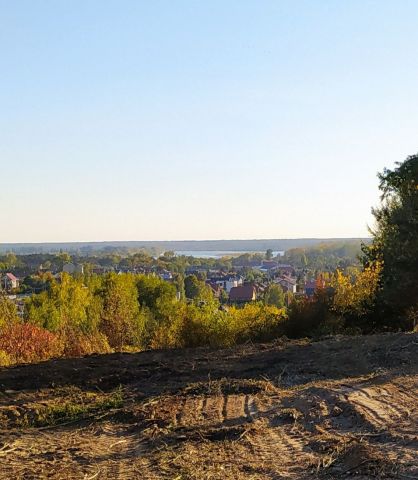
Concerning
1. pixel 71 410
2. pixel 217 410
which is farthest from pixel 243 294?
pixel 217 410

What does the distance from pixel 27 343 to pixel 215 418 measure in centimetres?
1021

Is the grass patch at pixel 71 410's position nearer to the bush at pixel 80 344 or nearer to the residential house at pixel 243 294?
the bush at pixel 80 344

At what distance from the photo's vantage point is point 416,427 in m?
5.23

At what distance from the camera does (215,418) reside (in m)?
6.10

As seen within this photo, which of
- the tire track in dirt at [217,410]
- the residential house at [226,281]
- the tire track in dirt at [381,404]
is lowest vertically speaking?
the residential house at [226,281]

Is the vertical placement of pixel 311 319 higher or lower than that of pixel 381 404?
lower

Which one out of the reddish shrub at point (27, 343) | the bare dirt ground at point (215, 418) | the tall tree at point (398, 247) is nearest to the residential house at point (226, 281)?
the tall tree at point (398, 247)

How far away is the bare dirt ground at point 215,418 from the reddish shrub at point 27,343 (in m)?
3.89

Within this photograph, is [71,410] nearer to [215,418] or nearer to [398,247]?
[215,418]

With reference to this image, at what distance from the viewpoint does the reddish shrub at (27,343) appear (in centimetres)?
1397

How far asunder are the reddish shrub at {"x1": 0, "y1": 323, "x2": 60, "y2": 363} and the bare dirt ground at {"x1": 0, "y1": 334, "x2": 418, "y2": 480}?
3.89 meters

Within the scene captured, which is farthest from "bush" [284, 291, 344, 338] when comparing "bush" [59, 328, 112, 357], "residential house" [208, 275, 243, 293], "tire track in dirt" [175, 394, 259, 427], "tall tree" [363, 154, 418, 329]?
"residential house" [208, 275, 243, 293]

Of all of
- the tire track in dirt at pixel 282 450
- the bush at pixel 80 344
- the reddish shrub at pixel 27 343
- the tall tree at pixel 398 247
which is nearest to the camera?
the tire track in dirt at pixel 282 450

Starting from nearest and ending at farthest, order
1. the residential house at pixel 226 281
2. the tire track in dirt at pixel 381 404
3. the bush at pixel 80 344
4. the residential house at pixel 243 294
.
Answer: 1. the tire track in dirt at pixel 381 404
2. the bush at pixel 80 344
3. the residential house at pixel 243 294
4. the residential house at pixel 226 281
